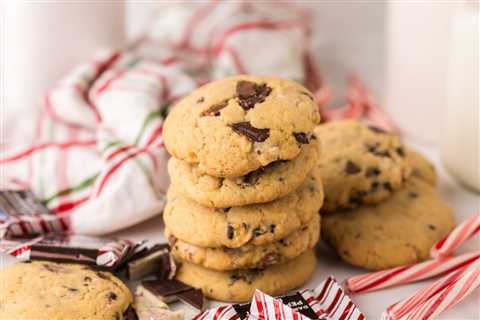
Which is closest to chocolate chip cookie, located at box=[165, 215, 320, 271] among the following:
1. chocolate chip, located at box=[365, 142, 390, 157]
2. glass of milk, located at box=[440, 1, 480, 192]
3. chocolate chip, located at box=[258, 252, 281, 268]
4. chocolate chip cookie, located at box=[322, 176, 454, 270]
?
chocolate chip, located at box=[258, 252, 281, 268]

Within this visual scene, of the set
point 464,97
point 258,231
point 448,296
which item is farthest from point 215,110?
point 464,97

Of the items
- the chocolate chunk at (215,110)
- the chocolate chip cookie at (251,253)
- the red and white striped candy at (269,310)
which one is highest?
the chocolate chunk at (215,110)

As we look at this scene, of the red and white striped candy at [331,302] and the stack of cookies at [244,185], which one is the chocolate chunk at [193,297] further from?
the red and white striped candy at [331,302]

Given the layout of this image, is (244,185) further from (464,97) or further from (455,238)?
(464,97)

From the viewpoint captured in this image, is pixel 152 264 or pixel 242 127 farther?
pixel 152 264

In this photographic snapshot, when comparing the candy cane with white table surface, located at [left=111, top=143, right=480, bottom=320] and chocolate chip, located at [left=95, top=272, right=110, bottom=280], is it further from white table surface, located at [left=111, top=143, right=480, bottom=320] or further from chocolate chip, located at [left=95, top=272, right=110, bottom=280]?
chocolate chip, located at [left=95, top=272, right=110, bottom=280]

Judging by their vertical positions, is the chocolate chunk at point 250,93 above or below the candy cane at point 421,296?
above

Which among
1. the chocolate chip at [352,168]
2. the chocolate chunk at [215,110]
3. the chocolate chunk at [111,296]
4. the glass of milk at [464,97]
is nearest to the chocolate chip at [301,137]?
the chocolate chunk at [215,110]

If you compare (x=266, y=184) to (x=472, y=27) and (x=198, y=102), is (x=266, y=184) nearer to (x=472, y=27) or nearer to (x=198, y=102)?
(x=198, y=102)
